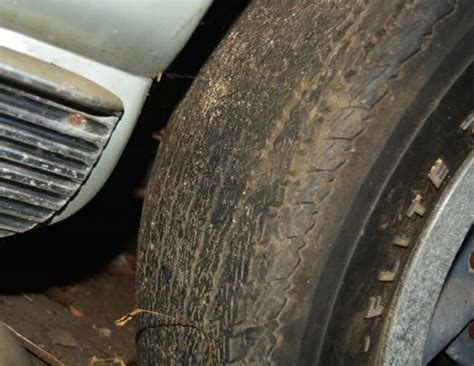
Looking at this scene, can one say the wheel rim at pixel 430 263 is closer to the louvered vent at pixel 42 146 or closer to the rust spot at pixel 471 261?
the rust spot at pixel 471 261

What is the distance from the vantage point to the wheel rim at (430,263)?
1312 millimetres

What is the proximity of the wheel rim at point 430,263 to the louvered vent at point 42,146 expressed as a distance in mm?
532

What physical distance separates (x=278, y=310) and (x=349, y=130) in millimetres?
295

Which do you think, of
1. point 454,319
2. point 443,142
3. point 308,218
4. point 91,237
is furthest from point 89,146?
point 91,237

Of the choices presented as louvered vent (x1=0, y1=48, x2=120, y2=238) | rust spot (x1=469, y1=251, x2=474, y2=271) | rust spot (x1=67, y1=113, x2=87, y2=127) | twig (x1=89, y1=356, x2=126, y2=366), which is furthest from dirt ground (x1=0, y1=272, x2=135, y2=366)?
rust spot (x1=469, y1=251, x2=474, y2=271)

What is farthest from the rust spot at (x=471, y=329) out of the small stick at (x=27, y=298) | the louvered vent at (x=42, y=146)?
the small stick at (x=27, y=298)

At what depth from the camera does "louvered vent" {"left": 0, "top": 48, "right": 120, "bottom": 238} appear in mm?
1337

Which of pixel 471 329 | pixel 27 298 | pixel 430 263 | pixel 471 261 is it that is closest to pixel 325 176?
pixel 430 263

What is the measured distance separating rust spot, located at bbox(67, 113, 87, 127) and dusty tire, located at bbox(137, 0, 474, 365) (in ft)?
0.73

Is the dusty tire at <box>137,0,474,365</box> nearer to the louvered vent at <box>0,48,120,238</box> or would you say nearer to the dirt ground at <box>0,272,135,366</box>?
the louvered vent at <box>0,48,120,238</box>

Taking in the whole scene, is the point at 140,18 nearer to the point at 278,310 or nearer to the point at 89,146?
the point at 89,146

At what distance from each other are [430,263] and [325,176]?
8.5 inches

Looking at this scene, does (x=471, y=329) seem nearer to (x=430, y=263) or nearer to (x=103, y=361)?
(x=430, y=263)

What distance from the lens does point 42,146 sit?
1.38 meters
